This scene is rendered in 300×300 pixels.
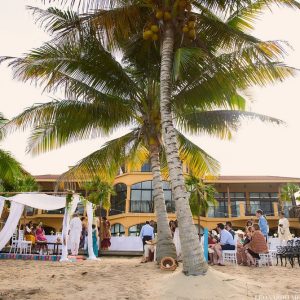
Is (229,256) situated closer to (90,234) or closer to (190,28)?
(90,234)

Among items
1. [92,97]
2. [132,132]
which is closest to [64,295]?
[92,97]

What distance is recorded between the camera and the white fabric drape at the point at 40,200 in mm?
13172

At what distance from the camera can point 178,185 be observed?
7352 millimetres

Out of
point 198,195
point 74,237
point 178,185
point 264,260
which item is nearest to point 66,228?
point 74,237

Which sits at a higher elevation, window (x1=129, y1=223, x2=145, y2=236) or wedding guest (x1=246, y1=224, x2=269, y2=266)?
window (x1=129, y1=223, x2=145, y2=236)

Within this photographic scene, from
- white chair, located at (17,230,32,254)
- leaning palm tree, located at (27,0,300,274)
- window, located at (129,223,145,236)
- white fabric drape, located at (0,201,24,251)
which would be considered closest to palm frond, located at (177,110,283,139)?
leaning palm tree, located at (27,0,300,274)

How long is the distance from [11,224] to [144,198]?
18.9 m

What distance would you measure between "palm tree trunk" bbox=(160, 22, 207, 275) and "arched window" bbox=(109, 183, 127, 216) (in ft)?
79.1

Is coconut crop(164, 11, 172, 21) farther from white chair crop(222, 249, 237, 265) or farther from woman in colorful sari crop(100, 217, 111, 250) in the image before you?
woman in colorful sari crop(100, 217, 111, 250)

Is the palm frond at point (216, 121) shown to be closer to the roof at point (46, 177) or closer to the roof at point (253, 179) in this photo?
the roof at point (253, 179)

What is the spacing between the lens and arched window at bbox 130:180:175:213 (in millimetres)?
30656

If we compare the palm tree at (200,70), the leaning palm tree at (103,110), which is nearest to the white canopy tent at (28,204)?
the leaning palm tree at (103,110)

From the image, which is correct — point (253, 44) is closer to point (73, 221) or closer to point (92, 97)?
point (92, 97)

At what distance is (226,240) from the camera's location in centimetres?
1109
